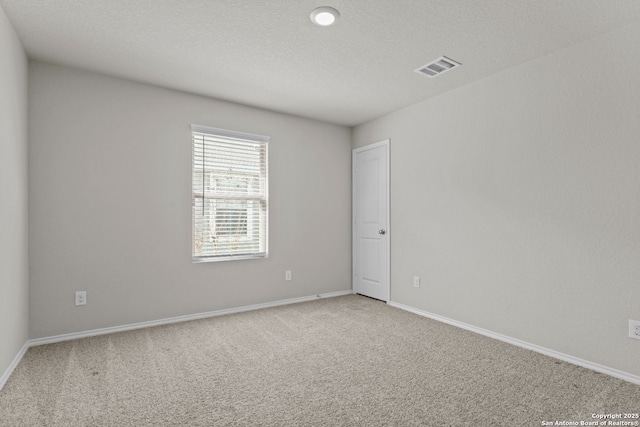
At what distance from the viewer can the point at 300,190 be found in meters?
4.45

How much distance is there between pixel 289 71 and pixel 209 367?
2.57 metres

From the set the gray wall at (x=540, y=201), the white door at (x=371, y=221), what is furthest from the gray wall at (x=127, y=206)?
the gray wall at (x=540, y=201)

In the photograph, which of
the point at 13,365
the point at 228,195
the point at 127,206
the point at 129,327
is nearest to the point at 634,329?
the point at 228,195

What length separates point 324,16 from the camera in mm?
2256

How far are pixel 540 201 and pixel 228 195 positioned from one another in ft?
10.2

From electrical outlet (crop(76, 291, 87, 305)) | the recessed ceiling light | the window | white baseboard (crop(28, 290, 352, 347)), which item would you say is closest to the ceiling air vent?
the recessed ceiling light

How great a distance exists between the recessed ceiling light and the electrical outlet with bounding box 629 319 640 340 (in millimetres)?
2886

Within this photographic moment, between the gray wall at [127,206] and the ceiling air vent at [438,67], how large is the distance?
1.88 metres

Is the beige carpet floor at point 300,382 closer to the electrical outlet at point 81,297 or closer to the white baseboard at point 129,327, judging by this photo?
the white baseboard at point 129,327

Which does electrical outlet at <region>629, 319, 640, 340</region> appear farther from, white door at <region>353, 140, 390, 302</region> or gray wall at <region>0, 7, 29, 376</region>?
gray wall at <region>0, 7, 29, 376</region>

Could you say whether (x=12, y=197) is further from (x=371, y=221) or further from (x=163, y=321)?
(x=371, y=221)

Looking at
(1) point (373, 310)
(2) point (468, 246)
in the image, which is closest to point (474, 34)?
(2) point (468, 246)

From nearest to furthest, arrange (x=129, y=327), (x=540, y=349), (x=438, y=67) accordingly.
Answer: (x=540, y=349) → (x=438, y=67) → (x=129, y=327)

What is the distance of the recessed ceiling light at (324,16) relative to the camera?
2.19 meters
